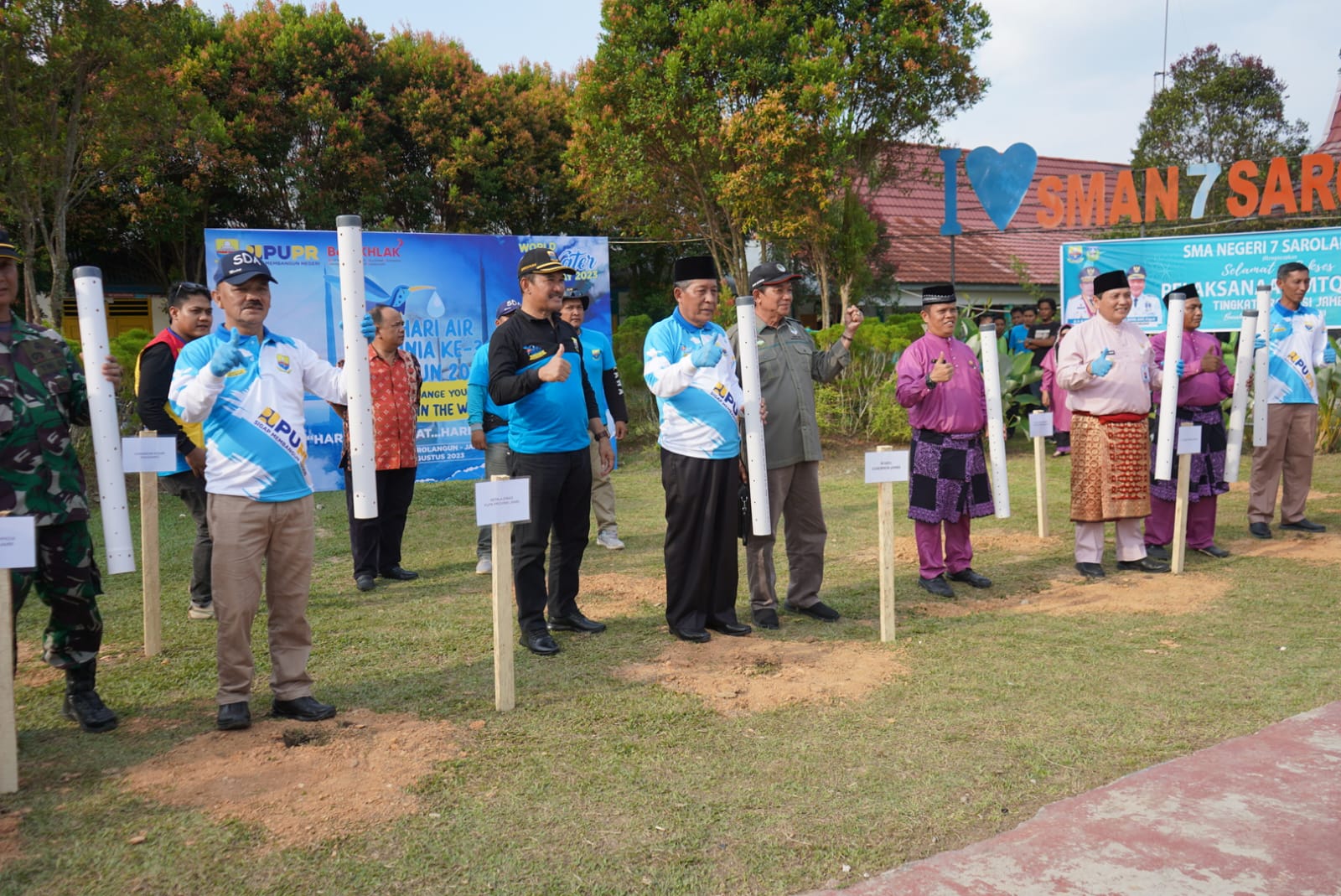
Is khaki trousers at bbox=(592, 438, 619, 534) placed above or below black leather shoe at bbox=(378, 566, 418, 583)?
above

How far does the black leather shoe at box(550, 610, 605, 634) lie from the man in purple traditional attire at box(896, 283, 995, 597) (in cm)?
225

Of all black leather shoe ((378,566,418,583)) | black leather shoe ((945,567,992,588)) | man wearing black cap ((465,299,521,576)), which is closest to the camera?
black leather shoe ((945,567,992,588))

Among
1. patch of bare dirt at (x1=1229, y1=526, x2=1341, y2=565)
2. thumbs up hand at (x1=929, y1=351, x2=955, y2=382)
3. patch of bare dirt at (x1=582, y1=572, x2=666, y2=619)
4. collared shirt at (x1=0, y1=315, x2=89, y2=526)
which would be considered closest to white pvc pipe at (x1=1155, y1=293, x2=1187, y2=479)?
patch of bare dirt at (x1=1229, y1=526, x2=1341, y2=565)

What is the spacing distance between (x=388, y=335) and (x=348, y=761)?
3.76 metres

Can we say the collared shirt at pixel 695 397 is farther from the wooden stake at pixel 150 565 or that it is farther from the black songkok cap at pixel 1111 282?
the black songkok cap at pixel 1111 282

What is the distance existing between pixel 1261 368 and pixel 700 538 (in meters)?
5.05

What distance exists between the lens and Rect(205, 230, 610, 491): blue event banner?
9984mm

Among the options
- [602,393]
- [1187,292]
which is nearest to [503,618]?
[602,393]

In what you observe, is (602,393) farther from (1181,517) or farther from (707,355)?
(1181,517)

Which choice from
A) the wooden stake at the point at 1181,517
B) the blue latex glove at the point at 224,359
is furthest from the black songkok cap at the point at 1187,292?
the blue latex glove at the point at 224,359

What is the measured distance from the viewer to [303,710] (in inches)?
173

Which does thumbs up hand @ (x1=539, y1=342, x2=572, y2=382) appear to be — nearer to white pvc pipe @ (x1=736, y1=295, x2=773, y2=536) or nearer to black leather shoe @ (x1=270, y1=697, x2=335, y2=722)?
white pvc pipe @ (x1=736, y1=295, x2=773, y2=536)

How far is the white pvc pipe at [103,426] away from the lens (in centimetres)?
403

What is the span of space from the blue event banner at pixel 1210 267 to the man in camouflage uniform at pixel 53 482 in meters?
12.2
